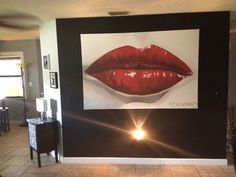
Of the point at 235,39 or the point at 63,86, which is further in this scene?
the point at 235,39

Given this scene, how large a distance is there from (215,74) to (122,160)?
1979 mm

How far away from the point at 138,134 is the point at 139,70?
1030 mm

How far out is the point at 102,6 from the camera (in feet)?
9.83

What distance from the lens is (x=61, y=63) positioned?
381cm

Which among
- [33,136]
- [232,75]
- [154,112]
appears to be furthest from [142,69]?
[232,75]

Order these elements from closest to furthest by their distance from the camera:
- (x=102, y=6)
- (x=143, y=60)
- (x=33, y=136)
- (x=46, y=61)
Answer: (x=102, y=6), (x=143, y=60), (x=33, y=136), (x=46, y=61)

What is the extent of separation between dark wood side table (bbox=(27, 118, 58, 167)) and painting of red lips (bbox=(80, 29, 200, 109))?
80 centimetres

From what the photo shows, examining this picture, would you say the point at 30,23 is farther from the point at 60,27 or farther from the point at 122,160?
the point at 122,160

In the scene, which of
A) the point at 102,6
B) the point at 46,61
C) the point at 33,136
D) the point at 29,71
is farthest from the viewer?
the point at 29,71

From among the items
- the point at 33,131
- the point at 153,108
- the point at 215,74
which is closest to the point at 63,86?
the point at 33,131

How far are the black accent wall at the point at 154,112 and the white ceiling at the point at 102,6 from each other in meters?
0.21

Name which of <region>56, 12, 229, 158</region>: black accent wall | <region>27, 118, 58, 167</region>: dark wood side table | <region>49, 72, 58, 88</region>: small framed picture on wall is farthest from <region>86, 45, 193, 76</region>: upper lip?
<region>27, 118, 58, 167</region>: dark wood side table
